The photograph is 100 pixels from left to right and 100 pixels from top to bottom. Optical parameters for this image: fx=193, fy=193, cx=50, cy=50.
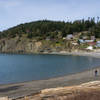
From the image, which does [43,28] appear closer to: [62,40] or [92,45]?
[62,40]

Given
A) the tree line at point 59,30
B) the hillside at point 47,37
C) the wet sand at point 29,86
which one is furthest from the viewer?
the tree line at point 59,30

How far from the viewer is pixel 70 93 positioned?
3.59 m

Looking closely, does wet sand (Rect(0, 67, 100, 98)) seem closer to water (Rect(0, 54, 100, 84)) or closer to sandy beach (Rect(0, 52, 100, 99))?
sandy beach (Rect(0, 52, 100, 99))

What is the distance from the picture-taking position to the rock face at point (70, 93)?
3.42 meters

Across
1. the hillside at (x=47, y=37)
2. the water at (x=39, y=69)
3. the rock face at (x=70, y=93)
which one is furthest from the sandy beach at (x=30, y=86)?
the hillside at (x=47, y=37)

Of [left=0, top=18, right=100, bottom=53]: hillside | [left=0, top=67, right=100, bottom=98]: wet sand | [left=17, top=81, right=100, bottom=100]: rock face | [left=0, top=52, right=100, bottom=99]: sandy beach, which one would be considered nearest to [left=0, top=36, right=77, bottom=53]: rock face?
[left=0, top=18, right=100, bottom=53]: hillside

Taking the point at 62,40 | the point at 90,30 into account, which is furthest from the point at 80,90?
the point at 90,30

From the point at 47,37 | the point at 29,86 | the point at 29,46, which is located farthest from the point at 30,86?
the point at 29,46

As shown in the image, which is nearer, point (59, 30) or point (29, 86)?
point (29, 86)

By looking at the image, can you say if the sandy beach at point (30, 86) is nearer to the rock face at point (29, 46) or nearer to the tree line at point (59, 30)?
the rock face at point (29, 46)

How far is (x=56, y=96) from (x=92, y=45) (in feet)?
396

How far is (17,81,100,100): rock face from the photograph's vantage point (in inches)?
135

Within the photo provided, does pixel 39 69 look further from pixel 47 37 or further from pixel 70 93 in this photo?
pixel 47 37

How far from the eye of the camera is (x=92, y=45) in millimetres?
121312
